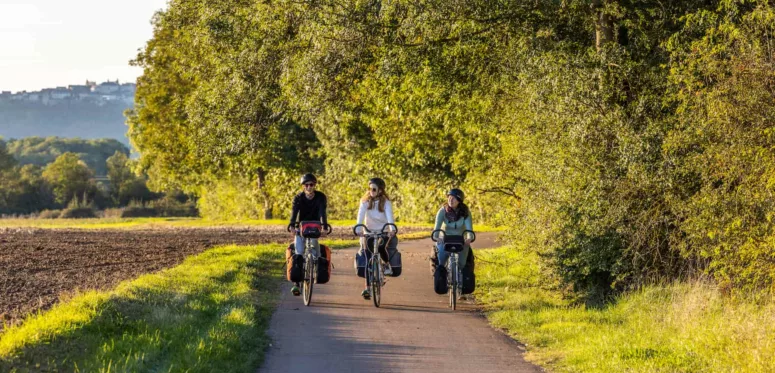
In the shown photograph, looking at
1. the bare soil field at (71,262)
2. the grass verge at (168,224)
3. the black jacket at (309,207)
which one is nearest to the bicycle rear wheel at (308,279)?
the black jacket at (309,207)

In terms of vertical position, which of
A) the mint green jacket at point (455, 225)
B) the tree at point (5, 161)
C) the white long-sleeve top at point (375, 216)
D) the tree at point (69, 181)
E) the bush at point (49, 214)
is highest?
the tree at point (5, 161)

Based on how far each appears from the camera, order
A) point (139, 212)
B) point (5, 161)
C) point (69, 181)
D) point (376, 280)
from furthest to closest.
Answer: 1. point (5, 161)
2. point (69, 181)
3. point (139, 212)
4. point (376, 280)

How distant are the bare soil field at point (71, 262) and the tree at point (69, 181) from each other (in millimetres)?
57225

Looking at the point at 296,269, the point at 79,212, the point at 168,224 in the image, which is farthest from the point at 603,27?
the point at 79,212

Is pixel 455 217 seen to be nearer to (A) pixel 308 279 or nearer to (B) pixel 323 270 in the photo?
(B) pixel 323 270

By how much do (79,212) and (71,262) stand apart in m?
59.8

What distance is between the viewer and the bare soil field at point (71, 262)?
585 inches

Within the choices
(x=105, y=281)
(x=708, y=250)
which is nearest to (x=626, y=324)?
(x=708, y=250)

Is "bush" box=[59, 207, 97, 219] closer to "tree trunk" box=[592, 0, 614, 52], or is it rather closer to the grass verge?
the grass verge

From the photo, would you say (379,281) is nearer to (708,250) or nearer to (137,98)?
(708,250)

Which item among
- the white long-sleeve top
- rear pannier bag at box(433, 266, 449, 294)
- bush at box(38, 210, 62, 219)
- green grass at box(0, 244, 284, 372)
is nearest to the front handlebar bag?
the white long-sleeve top

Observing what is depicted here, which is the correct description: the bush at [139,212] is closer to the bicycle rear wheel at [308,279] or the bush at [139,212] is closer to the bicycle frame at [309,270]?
the bicycle frame at [309,270]

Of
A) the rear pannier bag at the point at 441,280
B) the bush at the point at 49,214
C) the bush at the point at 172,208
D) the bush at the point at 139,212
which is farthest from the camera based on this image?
the bush at the point at 172,208

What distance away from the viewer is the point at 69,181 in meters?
89.9
